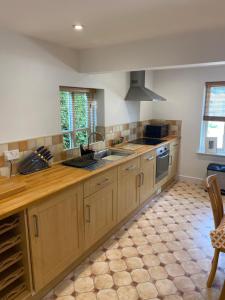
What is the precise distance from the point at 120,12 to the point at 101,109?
1.71 meters

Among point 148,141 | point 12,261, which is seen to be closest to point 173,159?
point 148,141

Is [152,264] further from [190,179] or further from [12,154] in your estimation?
[190,179]

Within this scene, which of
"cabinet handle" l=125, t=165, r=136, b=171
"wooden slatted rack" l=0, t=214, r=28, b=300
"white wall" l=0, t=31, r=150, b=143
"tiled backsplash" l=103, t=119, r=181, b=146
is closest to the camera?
"wooden slatted rack" l=0, t=214, r=28, b=300

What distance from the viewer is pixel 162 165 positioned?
12.3 ft

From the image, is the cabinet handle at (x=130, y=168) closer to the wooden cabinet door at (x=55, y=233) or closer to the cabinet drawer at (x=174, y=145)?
the wooden cabinet door at (x=55, y=233)

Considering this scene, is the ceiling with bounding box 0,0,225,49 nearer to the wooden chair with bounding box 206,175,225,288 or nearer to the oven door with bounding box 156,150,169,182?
the wooden chair with bounding box 206,175,225,288

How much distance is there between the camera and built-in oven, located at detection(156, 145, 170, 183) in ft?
11.7

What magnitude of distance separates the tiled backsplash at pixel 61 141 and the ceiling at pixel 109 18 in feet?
3.37

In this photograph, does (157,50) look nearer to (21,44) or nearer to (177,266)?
(21,44)

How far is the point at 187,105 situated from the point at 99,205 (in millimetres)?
2747

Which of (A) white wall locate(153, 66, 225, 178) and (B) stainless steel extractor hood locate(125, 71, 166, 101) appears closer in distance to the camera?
(B) stainless steel extractor hood locate(125, 71, 166, 101)

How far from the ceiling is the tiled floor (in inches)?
85.8

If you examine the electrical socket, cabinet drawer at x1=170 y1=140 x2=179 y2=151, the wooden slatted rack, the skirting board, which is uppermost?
the electrical socket

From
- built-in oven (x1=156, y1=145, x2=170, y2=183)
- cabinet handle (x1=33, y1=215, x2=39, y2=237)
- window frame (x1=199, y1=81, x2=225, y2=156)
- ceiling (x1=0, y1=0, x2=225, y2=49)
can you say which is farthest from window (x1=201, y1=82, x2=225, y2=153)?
cabinet handle (x1=33, y1=215, x2=39, y2=237)
